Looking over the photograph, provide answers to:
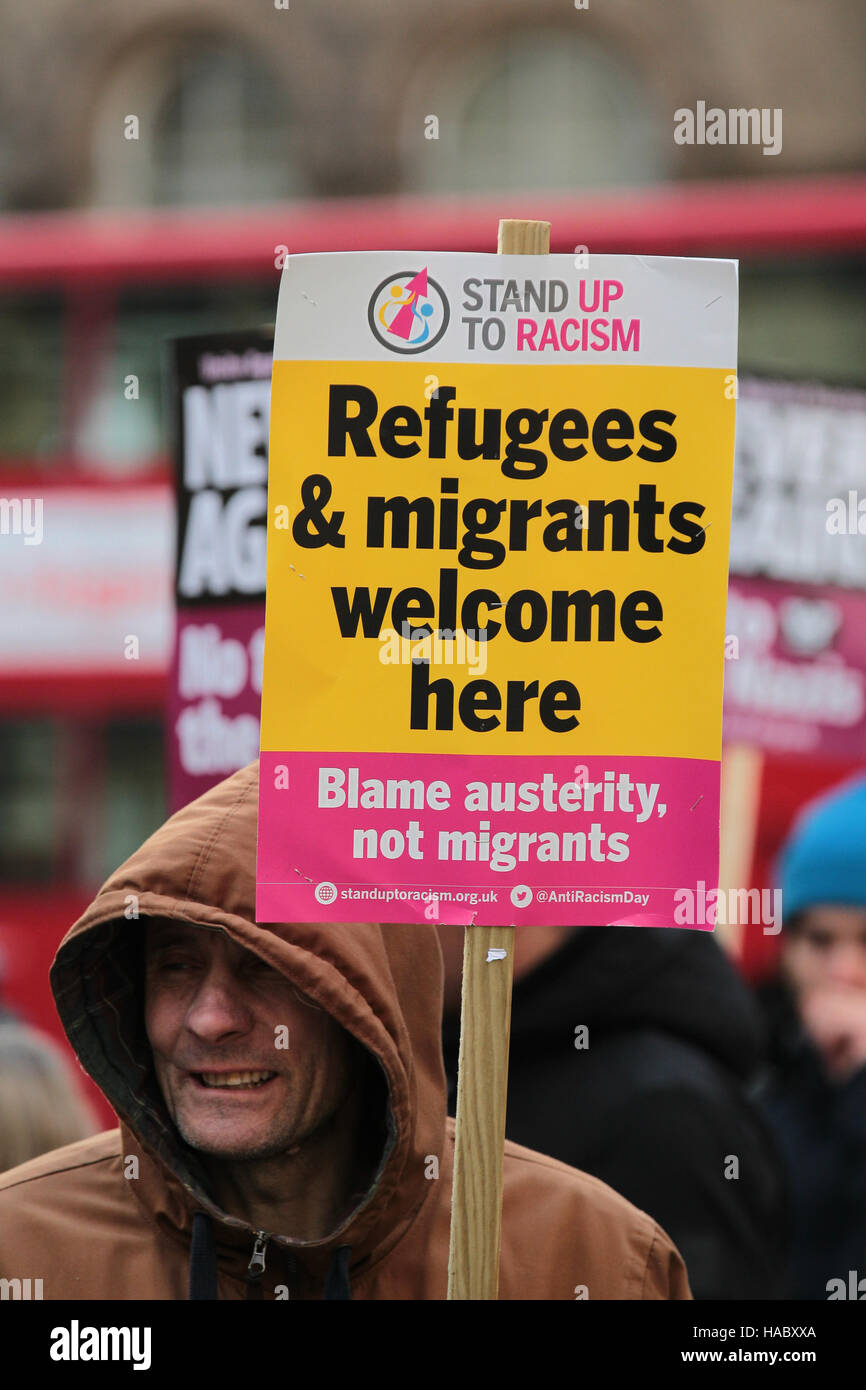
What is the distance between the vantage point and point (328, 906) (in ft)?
6.61

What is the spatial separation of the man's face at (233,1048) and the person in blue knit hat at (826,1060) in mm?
1633

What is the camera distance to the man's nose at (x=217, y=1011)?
2.05 meters

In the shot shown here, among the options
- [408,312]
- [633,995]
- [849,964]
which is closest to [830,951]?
[849,964]

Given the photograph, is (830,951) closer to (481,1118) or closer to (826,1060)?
(826,1060)

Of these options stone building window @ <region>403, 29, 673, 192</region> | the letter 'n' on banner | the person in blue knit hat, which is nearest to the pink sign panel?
the letter 'n' on banner

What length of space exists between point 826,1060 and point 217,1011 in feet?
6.82

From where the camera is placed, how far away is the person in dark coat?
8.96 ft

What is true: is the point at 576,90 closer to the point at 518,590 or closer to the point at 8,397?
the point at 8,397

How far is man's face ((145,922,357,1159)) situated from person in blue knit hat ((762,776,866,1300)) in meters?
1.63

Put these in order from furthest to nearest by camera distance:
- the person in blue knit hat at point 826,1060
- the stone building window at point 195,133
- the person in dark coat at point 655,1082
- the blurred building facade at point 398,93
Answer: the stone building window at point 195,133 < the blurred building facade at point 398,93 < the person in blue knit hat at point 826,1060 < the person in dark coat at point 655,1082

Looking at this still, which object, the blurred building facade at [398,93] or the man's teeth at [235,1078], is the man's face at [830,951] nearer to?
the man's teeth at [235,1078]

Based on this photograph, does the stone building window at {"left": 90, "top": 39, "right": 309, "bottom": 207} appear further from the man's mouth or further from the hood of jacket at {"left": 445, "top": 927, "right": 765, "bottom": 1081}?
the man's mouth

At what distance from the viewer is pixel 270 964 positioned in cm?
205

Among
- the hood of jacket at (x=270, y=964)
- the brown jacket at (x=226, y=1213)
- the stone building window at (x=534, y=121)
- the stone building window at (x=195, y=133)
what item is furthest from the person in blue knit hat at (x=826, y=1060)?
the stone building window at (x=195, y=133)
